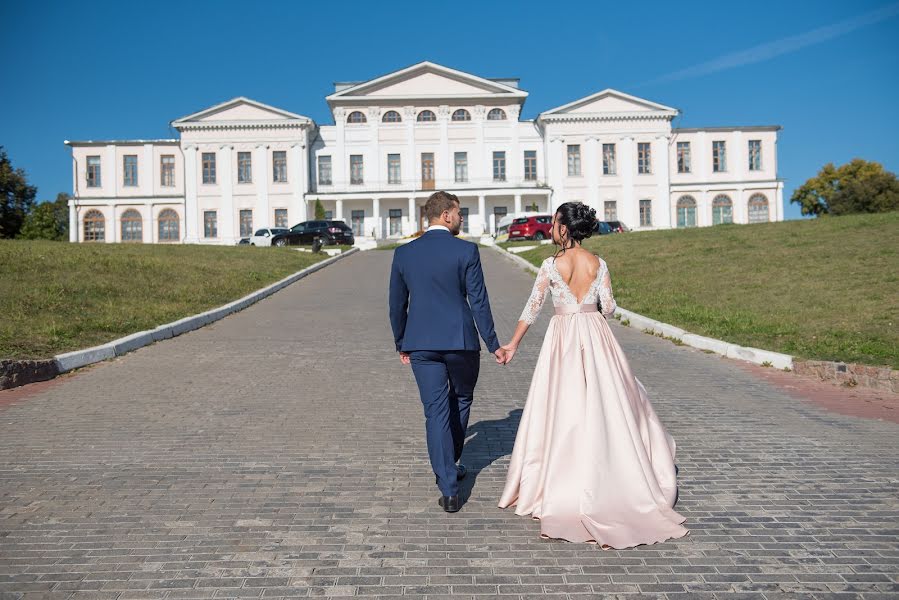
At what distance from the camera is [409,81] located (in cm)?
5678

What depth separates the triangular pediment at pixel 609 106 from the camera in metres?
56.4

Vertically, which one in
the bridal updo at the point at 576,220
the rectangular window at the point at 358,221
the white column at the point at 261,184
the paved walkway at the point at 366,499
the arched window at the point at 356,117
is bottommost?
the paved walkway at the point at 366,499

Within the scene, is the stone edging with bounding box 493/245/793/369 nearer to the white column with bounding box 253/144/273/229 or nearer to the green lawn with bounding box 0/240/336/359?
the green lawn with bounding box 0/240/336/359

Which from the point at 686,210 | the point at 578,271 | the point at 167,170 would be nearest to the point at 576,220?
the point at 578,271

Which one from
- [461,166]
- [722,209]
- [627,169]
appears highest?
[461,166]

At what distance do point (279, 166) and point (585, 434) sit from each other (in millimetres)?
55693

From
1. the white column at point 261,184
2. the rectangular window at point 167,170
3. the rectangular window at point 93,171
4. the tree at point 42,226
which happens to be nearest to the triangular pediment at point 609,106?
the white column at point 261,184

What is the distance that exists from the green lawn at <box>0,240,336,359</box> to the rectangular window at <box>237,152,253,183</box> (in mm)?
33301

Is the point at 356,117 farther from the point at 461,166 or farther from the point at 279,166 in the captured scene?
the point at 461,166

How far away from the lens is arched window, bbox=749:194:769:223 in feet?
196

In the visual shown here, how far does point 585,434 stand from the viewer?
421cm

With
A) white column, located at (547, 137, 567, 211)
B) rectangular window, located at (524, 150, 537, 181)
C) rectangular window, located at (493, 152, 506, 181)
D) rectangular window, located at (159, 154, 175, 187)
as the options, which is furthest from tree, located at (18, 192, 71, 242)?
white column, located at (547, 137, 567, 211)

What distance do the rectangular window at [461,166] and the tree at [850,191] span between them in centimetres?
3517

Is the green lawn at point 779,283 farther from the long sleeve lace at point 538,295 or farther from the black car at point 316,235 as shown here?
the black car at point 316,235
